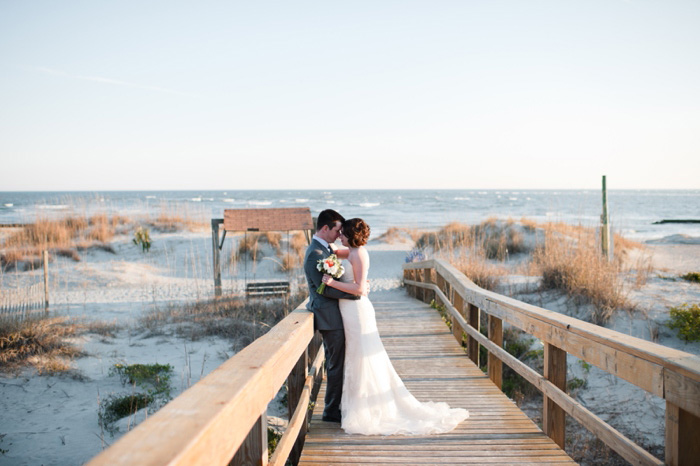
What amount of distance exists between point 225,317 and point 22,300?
352 centimetres

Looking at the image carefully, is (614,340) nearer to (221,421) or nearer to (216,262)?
(221,421)

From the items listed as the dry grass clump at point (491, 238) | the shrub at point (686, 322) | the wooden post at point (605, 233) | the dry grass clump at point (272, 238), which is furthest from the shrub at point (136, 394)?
the dry grass clump at point (272, 238)

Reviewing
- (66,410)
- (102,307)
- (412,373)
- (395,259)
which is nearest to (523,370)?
(412,373)

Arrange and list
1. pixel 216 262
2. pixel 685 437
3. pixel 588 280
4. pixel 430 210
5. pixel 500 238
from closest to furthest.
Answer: pixel 685 437 → pixel 588 280 → pixel 216 262 → pixel 500 238 → pixel 430 210

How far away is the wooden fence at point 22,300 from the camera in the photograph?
825cm

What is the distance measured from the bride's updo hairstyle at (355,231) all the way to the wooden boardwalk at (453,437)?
4.79 ft

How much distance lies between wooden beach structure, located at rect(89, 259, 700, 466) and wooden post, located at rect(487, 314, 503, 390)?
14mm

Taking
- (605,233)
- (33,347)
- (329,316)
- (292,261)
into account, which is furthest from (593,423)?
(292,261)

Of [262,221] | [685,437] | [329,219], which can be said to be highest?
[329,219]

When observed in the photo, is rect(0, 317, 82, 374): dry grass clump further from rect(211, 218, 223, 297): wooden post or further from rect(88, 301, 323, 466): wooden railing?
rect(88, 301, 323, 466): wooden railing

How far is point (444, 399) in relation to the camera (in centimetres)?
462

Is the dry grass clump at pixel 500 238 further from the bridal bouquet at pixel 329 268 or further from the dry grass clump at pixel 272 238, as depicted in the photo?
the bridal bouquet at pixel 329 268

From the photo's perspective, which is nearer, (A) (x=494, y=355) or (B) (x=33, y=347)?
(A) (x=494, y=355)

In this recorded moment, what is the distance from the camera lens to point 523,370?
4.08m
